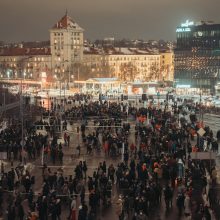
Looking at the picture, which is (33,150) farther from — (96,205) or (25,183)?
(96,205)

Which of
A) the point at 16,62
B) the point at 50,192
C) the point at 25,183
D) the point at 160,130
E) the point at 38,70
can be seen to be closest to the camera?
the point at 50,192

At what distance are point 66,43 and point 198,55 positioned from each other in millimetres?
49454

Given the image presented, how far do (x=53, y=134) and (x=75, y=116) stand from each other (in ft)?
31.1

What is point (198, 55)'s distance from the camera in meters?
109

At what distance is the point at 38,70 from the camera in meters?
141

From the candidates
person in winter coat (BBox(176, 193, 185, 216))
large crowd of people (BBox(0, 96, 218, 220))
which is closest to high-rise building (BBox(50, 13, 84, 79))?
large crowd of people (BBox(0, 96, 218, 220))

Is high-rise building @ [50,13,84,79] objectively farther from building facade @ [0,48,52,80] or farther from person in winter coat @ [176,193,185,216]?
person in winter coat @ [176,193,185,216]

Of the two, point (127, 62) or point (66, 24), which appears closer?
point (66, 24)

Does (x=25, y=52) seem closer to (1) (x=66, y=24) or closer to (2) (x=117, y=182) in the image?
(1) (x=66, y=24)

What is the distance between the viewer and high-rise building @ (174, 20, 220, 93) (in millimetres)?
105375

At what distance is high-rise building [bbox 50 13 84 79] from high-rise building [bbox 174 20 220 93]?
39383mm

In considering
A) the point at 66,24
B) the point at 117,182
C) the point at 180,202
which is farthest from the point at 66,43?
the point at 180,202

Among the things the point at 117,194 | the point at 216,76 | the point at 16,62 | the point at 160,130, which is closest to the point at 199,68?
the point at 216,76

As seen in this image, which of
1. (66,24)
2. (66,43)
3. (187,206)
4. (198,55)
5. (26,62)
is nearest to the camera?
(187,206)
